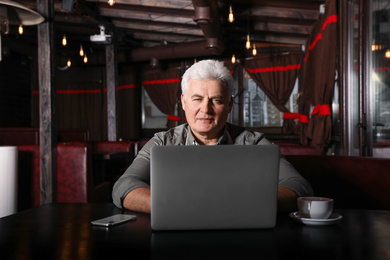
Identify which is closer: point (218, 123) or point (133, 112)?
point (218, 123)

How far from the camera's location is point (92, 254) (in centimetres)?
85

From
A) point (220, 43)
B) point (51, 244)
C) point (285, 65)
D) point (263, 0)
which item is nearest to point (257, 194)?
point (51, 244)

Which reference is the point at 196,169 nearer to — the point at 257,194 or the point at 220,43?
the point at 257,194

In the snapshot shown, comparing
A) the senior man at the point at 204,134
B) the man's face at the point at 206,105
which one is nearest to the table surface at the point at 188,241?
the senior man at the point at 204,134

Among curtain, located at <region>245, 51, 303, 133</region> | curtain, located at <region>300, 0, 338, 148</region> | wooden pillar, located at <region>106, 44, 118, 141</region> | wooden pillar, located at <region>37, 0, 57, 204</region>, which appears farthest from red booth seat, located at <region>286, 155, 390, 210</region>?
wooden pillar, located at <region>106, 44, 118, 141</region>

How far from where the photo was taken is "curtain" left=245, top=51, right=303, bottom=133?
7594 millimetres

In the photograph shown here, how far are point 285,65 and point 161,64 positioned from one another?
294 centimetres

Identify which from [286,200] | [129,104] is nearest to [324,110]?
[286,200]

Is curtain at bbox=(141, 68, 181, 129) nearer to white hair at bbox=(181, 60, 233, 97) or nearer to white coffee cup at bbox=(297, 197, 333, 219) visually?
white hair at bbox=(181, 60, 233, 97)

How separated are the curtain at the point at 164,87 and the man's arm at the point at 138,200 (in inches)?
291

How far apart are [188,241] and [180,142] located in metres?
0.95

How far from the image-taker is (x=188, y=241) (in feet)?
3.06

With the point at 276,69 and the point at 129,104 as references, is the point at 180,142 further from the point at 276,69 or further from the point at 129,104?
the point at 129,104

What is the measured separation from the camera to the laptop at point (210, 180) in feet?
3.09
